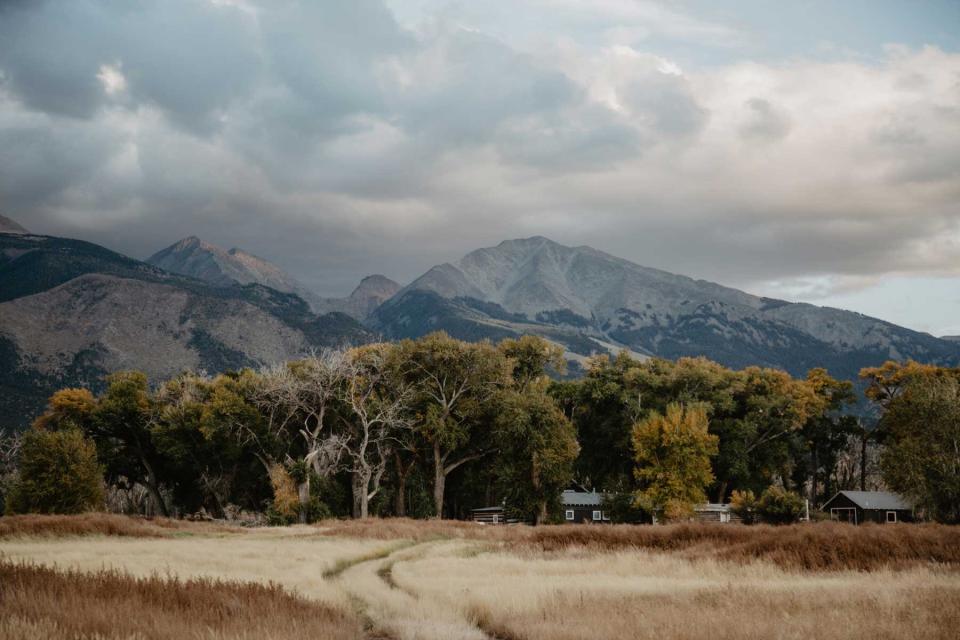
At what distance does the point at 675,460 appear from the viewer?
62.6 metres

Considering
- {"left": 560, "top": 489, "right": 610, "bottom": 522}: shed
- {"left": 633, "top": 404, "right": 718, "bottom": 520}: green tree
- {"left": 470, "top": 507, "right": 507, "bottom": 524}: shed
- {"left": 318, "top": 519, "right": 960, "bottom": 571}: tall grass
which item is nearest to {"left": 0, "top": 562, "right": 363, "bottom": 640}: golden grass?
{"left": 318, "top": 519, "right": 960, "bottom": 571}: tall grass

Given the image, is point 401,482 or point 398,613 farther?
point 401,482

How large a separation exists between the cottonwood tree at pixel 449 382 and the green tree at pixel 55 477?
1018 inches

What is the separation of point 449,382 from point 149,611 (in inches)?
2184

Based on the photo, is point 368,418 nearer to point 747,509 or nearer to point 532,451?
point 532,451

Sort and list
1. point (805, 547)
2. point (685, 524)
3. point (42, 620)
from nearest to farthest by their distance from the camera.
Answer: point (42, 620)
point (805, 547)
point (685, 524)

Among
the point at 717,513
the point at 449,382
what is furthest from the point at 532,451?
the point at 717,513

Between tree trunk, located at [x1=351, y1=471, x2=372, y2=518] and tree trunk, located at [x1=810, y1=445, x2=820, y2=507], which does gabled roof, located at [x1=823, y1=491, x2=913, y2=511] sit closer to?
tree trunk, located at [x1=810, y1=445, x2=820, y2=507]

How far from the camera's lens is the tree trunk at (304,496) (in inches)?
2338

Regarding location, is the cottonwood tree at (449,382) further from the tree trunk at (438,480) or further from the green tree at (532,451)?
the green tree at (532,451)

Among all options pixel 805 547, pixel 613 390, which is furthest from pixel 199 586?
pixel 613 390

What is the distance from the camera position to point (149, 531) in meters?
40.0

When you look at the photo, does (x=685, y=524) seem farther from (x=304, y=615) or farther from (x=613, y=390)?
(x=613, y=390)

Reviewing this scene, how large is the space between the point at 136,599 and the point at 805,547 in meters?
21.7
